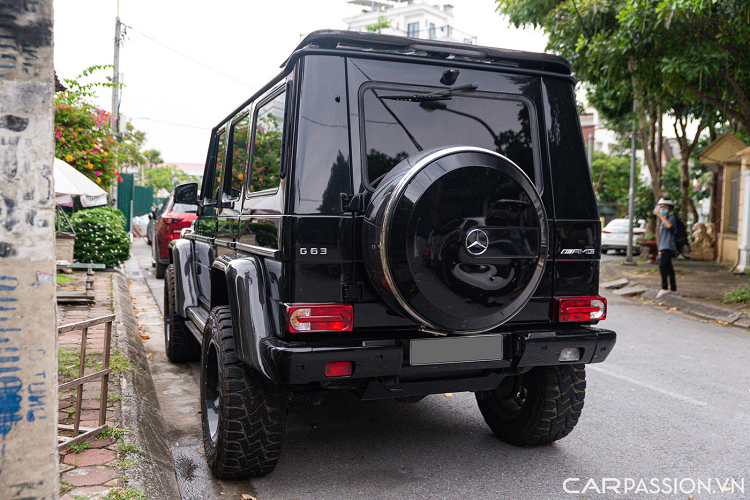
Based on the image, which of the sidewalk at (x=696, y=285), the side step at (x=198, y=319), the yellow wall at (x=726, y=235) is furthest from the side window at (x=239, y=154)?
the yellow wall at (x=726, y=235)

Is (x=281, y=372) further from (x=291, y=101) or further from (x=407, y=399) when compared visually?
(x=291, y=101)

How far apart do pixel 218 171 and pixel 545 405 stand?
3.04 meters

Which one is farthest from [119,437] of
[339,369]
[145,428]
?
[339,369]

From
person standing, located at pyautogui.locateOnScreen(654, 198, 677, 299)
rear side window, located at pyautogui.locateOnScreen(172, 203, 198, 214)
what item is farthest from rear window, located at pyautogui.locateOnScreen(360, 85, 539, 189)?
rear side window, located at pyautogui.locateOnScreen(172, 203, 198, 214)

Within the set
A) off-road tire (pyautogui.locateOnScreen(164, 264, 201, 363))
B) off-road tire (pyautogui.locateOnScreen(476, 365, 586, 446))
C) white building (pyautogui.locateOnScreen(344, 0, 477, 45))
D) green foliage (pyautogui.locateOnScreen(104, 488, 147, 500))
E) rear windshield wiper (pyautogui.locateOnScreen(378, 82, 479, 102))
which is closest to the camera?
green foliage (pyautogui.locateOnScreen(104, 488, 147, 500))

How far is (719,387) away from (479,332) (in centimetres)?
361

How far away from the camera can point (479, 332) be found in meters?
3.02

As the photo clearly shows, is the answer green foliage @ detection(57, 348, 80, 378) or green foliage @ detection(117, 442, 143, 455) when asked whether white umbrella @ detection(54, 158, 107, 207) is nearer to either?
green foliage @ detection(57, 348, 80, 378)

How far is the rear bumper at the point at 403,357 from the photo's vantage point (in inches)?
112

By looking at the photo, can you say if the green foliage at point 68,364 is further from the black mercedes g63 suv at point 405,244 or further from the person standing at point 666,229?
the person standing at point 666,229

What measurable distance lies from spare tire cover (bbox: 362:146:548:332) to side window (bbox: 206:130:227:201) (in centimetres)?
219

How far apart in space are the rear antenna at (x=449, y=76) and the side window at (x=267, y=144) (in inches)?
33.5

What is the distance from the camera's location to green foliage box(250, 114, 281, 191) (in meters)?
3.29

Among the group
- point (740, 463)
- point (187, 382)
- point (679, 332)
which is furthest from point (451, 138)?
point (679, 332)
